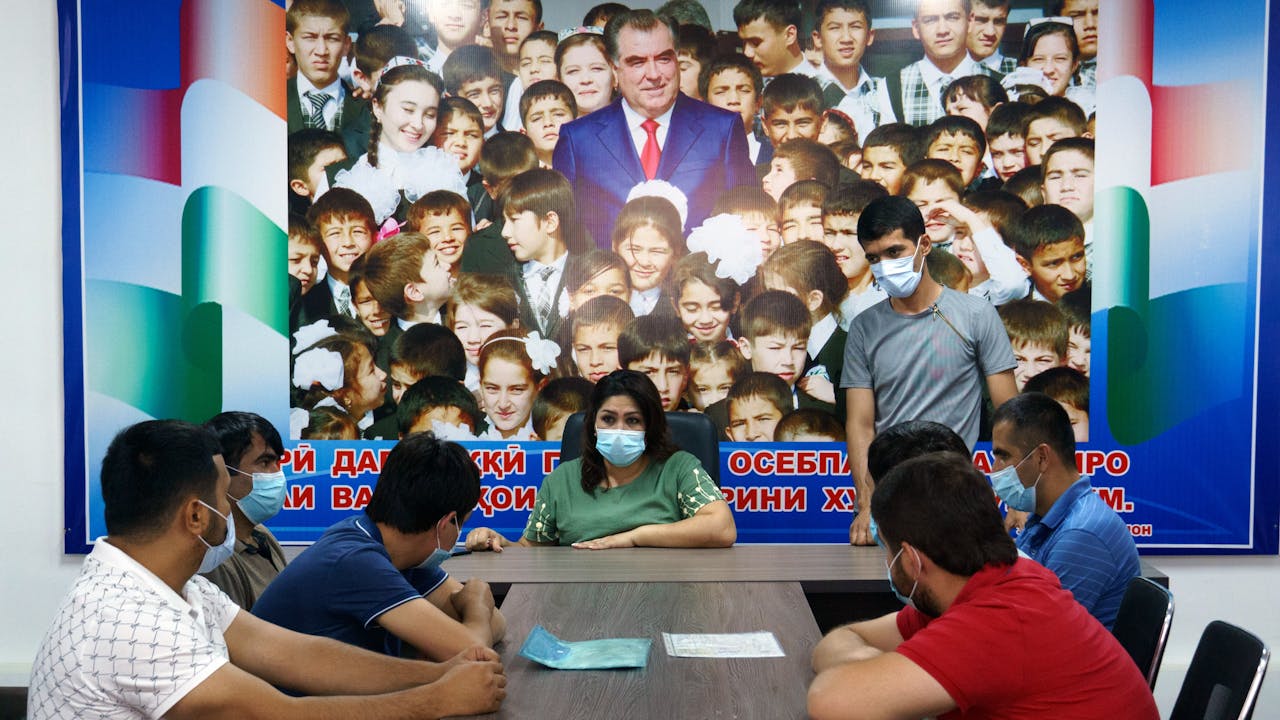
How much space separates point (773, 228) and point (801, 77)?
0.59 m

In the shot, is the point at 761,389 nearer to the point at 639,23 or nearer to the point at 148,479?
the point at 639,23

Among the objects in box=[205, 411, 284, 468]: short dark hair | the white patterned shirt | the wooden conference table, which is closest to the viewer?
the white patterned shirt

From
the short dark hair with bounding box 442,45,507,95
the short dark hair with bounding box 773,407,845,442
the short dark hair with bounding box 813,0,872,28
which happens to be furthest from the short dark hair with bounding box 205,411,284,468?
the short dark hair with bounding box 813,0,872,28

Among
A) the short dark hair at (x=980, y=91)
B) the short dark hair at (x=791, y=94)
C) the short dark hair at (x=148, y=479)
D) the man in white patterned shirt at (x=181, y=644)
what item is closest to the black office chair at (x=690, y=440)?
the short dark hair at (x=791, y=94)

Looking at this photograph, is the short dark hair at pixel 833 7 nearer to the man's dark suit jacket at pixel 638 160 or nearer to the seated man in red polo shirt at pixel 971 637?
the man's dark suit jacket at pixel 638 160

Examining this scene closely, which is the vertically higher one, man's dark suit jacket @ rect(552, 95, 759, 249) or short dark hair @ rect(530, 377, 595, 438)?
man's dark suit jacket @ rect(552, 95, 759, 249)

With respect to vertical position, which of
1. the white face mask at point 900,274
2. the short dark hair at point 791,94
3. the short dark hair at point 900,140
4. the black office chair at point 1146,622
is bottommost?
the black office chair at point 1146,622

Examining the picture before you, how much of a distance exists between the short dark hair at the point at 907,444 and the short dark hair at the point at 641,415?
90 centimetres

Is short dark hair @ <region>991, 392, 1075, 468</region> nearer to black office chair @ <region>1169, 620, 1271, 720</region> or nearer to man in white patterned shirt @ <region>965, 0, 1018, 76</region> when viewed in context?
black office chair @ <region>1169, 620, 1271, 720</region>

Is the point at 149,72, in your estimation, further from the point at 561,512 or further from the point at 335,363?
the point at 561,512

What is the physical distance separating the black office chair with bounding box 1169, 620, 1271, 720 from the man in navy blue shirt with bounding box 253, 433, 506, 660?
1.31 m

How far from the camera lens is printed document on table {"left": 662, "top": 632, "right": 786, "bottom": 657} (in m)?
2.17

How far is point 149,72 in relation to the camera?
4.30m

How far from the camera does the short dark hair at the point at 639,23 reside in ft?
13.8
